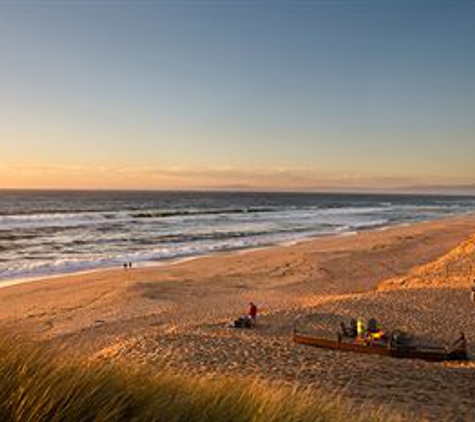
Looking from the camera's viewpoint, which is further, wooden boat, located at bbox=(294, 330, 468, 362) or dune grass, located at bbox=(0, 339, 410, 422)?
wooden boat, located at bbox=(294, 330, 468, 362)

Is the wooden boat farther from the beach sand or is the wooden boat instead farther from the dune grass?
the dune grass

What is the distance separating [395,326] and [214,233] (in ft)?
106

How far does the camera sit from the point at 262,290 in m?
22.0

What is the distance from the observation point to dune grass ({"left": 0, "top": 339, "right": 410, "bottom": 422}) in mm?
3074

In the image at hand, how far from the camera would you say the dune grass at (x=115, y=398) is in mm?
3074

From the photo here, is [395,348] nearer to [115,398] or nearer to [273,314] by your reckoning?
[273,314]

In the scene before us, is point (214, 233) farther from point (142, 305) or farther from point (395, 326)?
point (395, 326)

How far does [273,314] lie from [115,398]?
13.3m

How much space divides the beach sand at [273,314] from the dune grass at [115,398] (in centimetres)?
108

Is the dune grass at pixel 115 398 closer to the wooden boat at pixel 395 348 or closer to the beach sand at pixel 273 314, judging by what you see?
the beach sand at pixel 273 314

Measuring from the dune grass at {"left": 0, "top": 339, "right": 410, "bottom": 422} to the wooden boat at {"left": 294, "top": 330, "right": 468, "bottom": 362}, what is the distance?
8.40 m

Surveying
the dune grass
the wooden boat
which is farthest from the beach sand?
the dune grass

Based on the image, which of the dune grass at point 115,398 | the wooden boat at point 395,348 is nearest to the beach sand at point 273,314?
the wooden boat at point 395,348

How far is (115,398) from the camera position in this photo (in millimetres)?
3293
